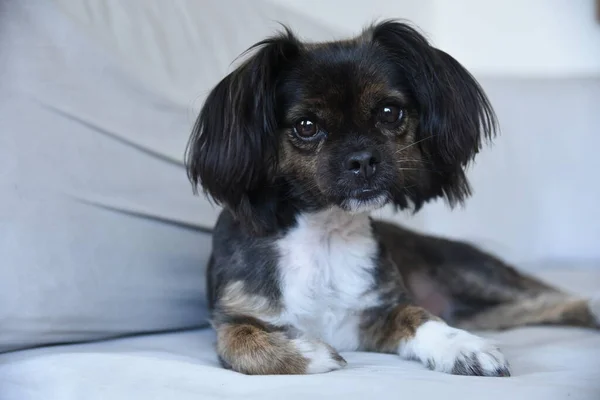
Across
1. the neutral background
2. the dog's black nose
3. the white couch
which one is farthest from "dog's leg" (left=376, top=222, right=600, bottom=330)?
the dog's black nose

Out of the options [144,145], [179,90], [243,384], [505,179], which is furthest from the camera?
[505,179]

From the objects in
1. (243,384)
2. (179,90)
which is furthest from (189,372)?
(179,90)

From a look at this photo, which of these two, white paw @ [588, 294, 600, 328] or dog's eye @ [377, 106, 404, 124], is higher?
dog's eye @ [377, 106, 404, 124]

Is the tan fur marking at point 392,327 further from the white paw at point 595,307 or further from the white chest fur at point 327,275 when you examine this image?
the white paw at point 595,307

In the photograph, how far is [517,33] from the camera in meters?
2.89

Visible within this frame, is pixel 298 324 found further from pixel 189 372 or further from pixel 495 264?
pixel 495 264

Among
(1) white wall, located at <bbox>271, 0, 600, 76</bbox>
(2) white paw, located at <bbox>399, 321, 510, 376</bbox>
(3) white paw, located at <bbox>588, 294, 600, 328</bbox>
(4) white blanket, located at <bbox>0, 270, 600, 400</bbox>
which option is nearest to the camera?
(4) white blanket, located at <bbox>0, 270, 600, 400</bbox>

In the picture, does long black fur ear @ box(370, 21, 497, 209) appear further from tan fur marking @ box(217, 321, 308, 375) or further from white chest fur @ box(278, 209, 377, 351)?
tan fur marking @ box(217, 321, 308, 375)

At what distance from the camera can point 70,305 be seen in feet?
4.52

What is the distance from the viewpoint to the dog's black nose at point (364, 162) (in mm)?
1246

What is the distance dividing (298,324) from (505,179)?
1123 millimetres

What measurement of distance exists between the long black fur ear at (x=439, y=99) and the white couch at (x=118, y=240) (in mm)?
400

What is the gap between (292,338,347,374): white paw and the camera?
1203 millimetres

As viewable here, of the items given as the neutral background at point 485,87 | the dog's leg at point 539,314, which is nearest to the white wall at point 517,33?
the neutral background at point 485,87
